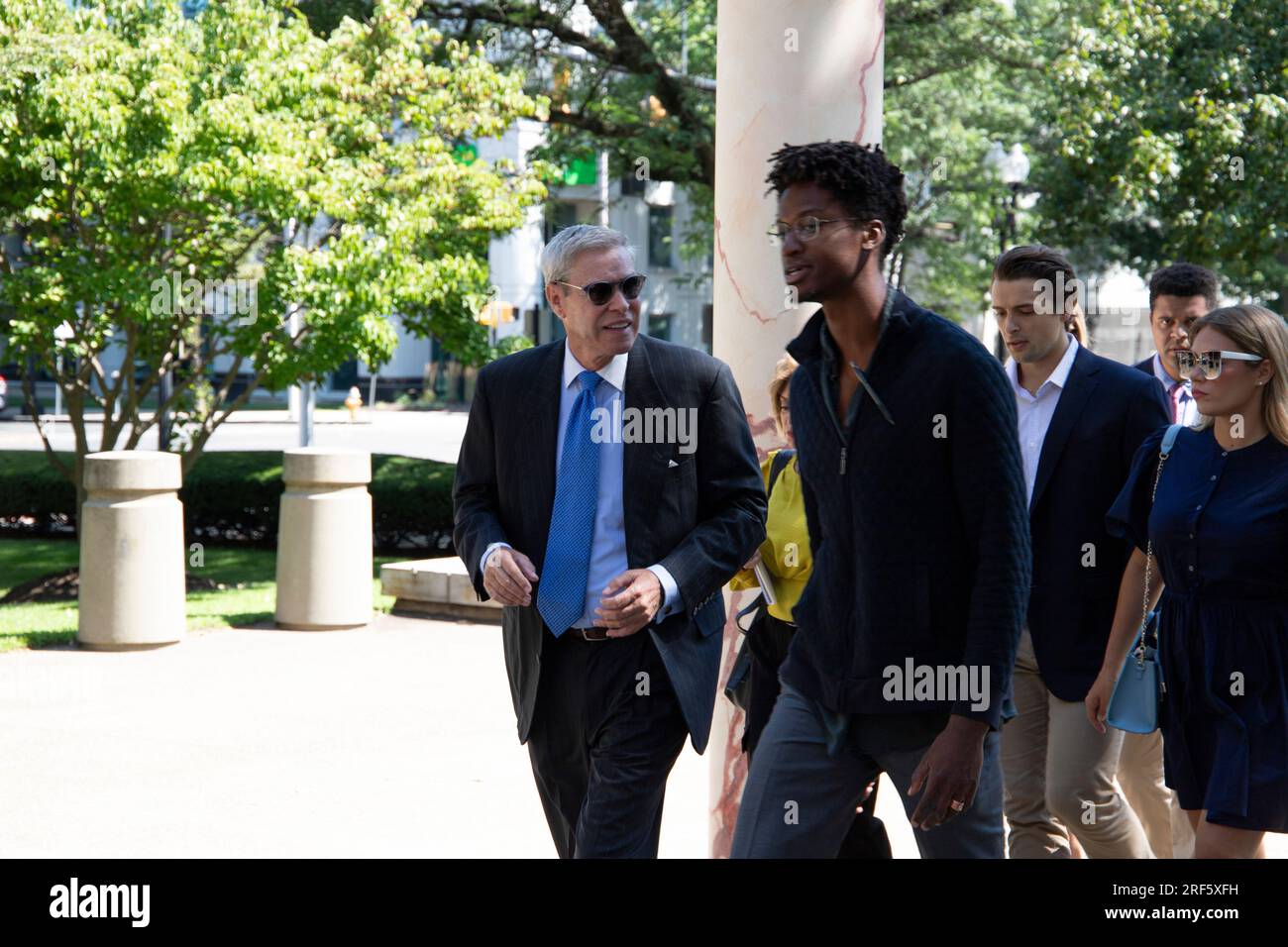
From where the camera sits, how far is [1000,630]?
3.23 meters

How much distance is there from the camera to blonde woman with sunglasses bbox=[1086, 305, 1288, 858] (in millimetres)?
4238

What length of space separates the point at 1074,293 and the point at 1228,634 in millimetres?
1398

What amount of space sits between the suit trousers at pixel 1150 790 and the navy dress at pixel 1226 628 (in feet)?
3.56

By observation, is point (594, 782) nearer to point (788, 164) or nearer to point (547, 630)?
point (547, 630)

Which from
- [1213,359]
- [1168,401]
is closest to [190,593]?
[1168,401]

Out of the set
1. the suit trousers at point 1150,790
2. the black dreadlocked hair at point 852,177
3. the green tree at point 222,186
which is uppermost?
the green tree at point 222,186

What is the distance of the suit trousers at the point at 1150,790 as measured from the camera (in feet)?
18.1

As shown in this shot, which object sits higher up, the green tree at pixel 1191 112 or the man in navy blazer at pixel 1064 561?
the green tree at pixel 1191 112

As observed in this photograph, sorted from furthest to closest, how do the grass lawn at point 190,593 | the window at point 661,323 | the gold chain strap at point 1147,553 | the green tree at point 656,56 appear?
the window at point 661,323
the green tree at point 656,56
the grass lawn at point 190,593
the gold chain strap at point 1147,553

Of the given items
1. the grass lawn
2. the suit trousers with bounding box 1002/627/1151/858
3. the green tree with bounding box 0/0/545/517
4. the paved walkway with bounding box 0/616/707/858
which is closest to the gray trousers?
the suit trousers with bounding box 1002/627/1151/858

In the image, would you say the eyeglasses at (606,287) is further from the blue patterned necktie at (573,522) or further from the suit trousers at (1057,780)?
the suit trousers at (1057,780)

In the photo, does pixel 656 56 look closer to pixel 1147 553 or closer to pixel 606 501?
pixel 1147 553

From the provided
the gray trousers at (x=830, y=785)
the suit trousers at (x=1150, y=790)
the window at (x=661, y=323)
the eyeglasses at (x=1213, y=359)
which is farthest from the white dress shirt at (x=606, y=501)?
the window at (x=661, y=323)
